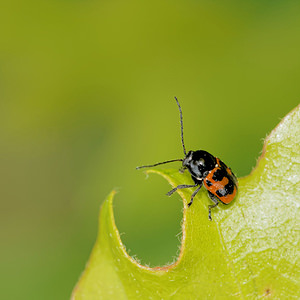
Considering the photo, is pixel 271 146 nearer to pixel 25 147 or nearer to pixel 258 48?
pixel 258 48

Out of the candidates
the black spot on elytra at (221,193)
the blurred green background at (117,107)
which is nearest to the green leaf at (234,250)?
the black spot on elytra at (221,193)

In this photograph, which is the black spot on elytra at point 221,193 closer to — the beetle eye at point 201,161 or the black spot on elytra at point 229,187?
the black spot on elytra at point 229,187

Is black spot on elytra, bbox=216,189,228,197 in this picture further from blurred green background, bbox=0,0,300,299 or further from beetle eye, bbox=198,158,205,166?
blurred green background, bbox=0,0,300,299

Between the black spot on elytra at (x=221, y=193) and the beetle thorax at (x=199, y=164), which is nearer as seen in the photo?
the black spot on elytra at (x=221, y=193)

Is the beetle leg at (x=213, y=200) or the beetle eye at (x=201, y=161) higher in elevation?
the beetle leg at (x=213, y=200)

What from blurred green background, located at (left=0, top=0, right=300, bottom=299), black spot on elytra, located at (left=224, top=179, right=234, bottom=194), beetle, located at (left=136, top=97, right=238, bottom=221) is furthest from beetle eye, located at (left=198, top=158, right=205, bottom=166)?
blurred green background, located at (left=0, top=0, right=300, bottom=299)

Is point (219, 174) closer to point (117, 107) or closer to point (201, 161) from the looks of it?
point (201, 161)
